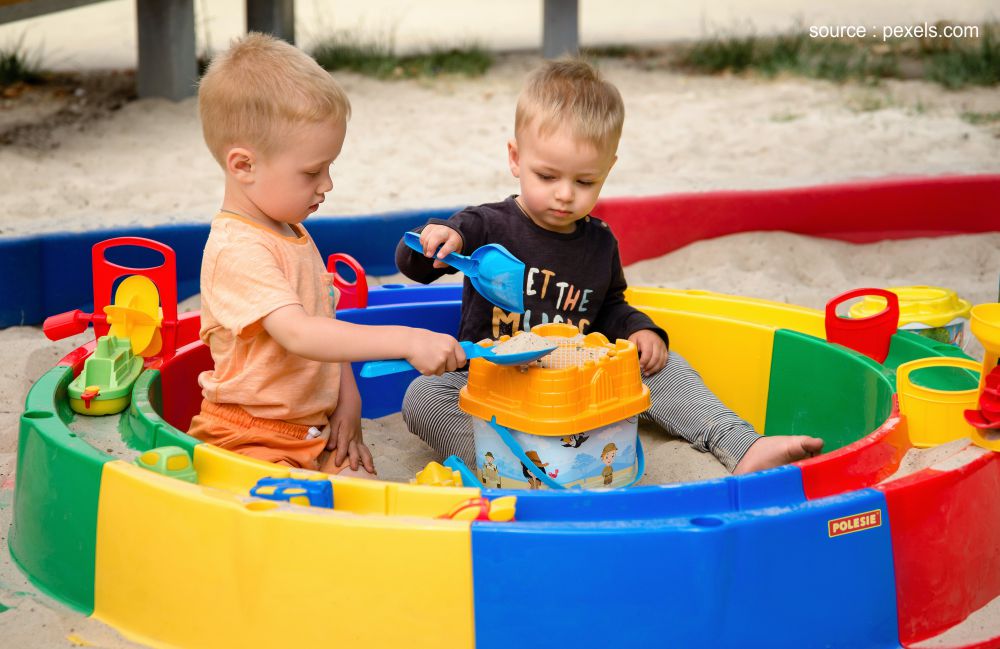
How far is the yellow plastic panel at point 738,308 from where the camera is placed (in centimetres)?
226

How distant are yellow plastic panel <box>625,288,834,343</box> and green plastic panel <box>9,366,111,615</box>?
1.22 m

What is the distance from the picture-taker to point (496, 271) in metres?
1.85

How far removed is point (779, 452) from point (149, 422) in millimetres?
1002

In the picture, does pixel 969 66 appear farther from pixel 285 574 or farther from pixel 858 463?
pixel 285 574

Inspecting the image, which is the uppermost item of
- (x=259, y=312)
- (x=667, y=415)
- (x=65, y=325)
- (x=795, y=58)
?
(x=795, y=58)

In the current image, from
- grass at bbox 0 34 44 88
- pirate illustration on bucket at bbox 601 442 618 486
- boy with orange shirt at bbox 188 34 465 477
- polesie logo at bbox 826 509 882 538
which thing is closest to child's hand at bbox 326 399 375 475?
boy with orange shirt at bbox 188 34 465 477

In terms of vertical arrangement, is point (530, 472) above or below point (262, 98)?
below

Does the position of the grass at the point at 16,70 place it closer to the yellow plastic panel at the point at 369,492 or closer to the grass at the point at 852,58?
the grass at the point at 852,58

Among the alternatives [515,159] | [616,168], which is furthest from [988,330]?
[616,168]

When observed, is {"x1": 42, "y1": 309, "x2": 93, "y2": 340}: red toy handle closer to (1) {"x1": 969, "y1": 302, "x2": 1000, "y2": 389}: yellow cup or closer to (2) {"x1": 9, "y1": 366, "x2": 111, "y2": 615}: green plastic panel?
(2) {"x1": 9, "y1": 366, "x2": 111, "y2": 615}: green plastic panel

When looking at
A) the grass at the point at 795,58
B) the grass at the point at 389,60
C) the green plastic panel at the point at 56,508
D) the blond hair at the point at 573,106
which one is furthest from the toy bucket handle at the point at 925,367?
→ the grass at the point at 389,60

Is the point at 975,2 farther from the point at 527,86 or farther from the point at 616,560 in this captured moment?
the point at 616,560

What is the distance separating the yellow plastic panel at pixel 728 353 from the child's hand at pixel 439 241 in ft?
1.88

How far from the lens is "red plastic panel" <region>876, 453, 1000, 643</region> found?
1.44m
